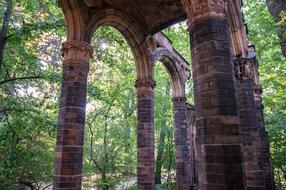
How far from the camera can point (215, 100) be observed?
4.11m

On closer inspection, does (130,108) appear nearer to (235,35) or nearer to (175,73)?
(175,73)

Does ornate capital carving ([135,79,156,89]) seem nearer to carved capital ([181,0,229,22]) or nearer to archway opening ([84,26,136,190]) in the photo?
archway opening ([84,26,136,190])

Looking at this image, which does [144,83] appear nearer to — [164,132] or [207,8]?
[207,8]

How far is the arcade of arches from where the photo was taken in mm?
4000

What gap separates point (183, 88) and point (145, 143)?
4669mm

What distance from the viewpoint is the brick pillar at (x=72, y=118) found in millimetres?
5570

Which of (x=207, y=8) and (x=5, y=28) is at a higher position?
(x=5, y=28)

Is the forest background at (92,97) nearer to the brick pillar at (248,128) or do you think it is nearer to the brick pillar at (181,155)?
the brick pillar at (248,128)

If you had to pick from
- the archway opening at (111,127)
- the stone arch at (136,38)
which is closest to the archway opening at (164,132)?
the archway opening at (111,127)

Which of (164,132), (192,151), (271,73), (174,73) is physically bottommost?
(192,151)

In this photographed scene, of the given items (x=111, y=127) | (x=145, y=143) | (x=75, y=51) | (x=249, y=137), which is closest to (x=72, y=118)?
(x=75, y=51)

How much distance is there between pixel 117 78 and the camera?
14.3 meters

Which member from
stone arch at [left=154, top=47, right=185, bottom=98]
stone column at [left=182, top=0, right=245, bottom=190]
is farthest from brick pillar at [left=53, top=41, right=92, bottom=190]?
stone arch at [left=154, top=47, right=185, bottom=98]

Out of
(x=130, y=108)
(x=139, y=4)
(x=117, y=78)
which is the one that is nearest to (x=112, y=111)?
(x=130, y=108)
